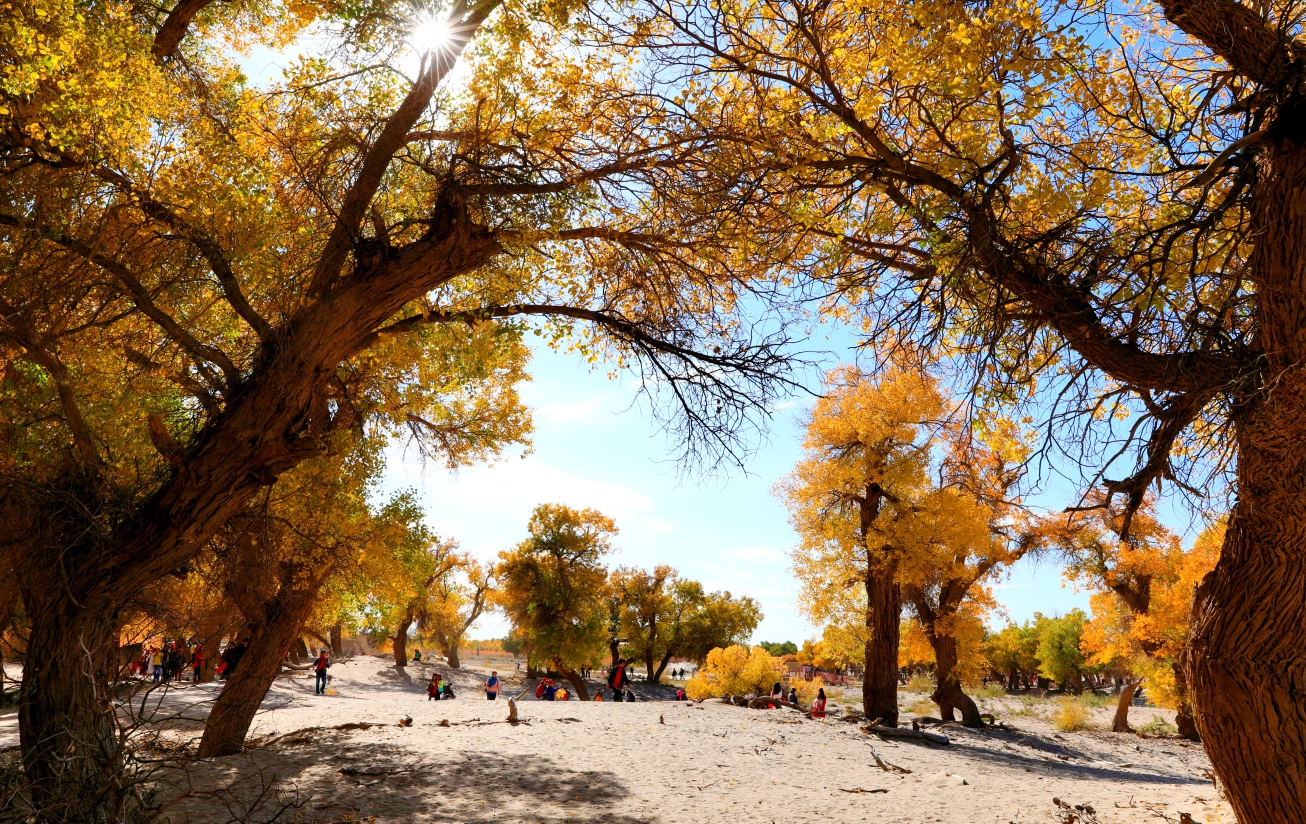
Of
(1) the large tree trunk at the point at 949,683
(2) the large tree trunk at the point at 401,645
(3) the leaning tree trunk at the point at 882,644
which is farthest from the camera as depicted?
(2) the large tree trunk at the point at 401,645

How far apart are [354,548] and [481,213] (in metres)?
6.94

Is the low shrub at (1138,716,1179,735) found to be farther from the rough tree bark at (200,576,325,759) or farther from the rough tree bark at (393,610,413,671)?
the rough tree bark at (393,610,413,671)

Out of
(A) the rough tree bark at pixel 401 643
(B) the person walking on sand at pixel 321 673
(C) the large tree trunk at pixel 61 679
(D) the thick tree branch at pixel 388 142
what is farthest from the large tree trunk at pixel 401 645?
(D) the thick tree branch at pixel 388 142

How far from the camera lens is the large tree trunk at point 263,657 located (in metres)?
10.0

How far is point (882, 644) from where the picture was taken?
17.5 meters

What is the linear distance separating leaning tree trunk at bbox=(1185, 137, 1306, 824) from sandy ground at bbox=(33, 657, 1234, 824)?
3150 mm

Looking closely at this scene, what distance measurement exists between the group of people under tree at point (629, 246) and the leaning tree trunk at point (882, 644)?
38.4 ft

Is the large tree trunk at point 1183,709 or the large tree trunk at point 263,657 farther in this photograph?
the large tree trunk at point 1183,709

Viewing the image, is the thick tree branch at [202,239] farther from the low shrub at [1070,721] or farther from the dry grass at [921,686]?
the dry grass at [921,686]

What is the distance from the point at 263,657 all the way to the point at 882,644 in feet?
43.3

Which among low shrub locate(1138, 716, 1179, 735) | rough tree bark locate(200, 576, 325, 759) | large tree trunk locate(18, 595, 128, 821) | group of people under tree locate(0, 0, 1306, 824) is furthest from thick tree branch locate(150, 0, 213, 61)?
low shrub locate(1138, 716, 1179, 735)

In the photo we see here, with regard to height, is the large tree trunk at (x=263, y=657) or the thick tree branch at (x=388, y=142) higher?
the thick tree branch at (x=388, y=142)

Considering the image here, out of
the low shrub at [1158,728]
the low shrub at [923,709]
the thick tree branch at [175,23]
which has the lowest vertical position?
the low shrub at [923,709]

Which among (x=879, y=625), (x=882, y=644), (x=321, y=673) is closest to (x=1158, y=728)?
(x=882, y=644)
